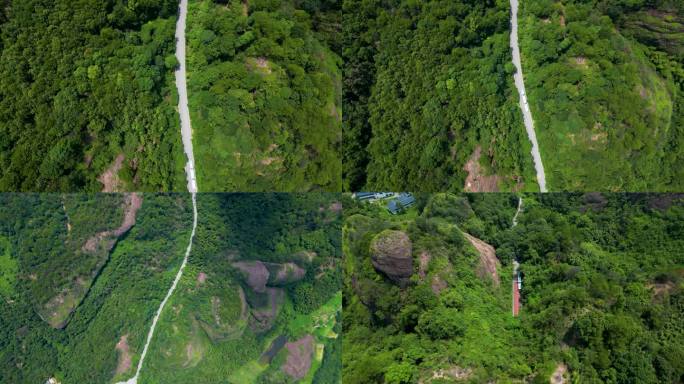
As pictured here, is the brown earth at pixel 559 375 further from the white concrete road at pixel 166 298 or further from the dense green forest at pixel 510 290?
the white concrete road at pixel 166 298

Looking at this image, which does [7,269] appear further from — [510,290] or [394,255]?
[510,290]

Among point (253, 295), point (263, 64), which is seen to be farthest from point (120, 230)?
point (263, 64)

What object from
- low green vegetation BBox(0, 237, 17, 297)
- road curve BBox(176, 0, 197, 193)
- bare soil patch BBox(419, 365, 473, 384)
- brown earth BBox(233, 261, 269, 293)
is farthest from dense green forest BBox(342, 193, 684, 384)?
low green vegetation BBox(0, 237, 17, 297)

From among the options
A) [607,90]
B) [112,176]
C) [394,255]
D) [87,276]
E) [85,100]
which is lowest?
[87,276]

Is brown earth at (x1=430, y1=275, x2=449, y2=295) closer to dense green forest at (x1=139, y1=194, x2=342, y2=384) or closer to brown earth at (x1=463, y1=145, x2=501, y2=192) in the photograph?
dense green forest at (x1=139, y1=194, x2=342, y2=384)

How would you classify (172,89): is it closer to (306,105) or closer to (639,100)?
(306,105)

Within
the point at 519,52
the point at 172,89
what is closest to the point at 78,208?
the point at 172,89

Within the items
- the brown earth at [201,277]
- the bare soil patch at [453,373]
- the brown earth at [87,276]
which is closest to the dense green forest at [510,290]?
the bare soil patch at [453,373]
